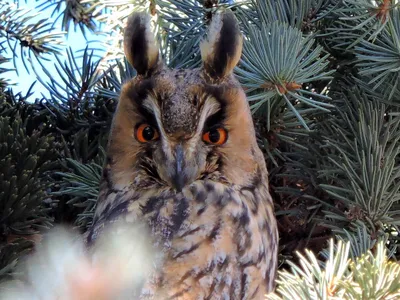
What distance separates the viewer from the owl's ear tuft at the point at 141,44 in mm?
1140

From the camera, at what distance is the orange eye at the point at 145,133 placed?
3.58 ft

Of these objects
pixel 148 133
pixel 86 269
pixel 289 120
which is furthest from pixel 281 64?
pixel 86 269

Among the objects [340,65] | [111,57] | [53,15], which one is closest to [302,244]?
[340,65]

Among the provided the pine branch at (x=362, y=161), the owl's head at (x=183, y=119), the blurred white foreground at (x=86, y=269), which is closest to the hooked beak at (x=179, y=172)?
the owl's head at (x=183, y=119)

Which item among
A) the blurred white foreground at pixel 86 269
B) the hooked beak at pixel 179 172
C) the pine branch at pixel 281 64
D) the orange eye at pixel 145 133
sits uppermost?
the pine branch at pixel 281 64

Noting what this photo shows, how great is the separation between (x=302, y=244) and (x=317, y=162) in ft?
0.52

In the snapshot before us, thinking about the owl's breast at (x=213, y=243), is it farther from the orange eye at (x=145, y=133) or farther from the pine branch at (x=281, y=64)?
the pine branch at (x=281, y=64)

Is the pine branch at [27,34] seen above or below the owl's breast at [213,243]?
above

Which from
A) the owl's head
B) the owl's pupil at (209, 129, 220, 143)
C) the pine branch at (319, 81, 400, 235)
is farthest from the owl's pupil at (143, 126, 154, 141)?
the pine branch at (319, 81, 400, 235)

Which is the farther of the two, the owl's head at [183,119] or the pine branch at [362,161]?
the owl's head at [183,119]

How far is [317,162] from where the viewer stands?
3.48 ft

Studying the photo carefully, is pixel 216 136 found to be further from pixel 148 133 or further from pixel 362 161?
pixel 362 161

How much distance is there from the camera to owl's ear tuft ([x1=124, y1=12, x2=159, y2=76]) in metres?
1.14

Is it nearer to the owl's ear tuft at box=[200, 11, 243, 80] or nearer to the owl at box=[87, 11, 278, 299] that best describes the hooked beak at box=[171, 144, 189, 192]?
the owl at box=[87, 11, 278, 299]
